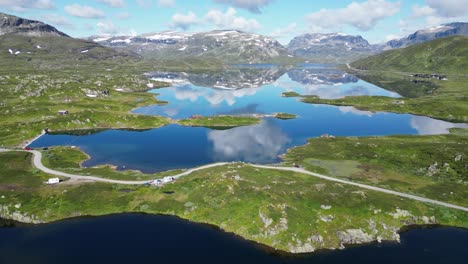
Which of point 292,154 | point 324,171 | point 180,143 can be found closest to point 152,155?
point 180,143

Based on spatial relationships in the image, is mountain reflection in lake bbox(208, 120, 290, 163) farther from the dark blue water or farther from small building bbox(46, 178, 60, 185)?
small building bbox(46, 178, 60, 185)

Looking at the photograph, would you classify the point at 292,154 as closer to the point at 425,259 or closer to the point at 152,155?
the point at 152,155

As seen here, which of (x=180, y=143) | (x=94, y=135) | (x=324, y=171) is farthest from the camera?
(x=94, y=135)

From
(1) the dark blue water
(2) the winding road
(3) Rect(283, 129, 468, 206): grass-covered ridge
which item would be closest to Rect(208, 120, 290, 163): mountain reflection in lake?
(3) Rect(283, 129, 468, 206): grass-covered ridge

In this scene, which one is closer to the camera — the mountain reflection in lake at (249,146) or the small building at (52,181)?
the small building at (52,181)

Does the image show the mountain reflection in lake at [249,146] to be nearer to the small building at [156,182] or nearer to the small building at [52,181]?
the small building at [156,182]

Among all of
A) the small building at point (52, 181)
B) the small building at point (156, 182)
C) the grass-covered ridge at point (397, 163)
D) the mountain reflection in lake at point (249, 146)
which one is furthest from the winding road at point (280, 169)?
the mountain reflection in lake at point (249, 146)
